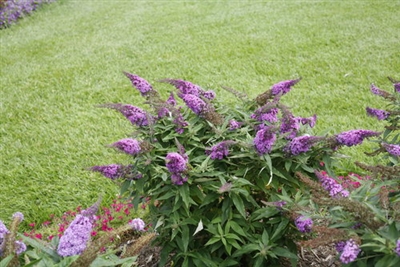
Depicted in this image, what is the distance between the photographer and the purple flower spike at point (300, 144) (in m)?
2.14

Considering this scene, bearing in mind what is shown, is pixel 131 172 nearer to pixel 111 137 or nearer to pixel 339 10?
pixel 111 137

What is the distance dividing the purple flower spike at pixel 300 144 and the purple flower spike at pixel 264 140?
0.33 ft

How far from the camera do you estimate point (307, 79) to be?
5.71 m

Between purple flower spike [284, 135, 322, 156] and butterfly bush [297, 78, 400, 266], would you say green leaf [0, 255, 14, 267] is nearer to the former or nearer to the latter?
butterfly bush [297, 78, 400, 266]

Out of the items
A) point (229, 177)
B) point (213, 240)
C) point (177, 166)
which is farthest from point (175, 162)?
point (213, 240)

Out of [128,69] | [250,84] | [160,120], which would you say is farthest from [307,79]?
[160,120]

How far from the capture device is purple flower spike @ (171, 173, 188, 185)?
82.7 inches

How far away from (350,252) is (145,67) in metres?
5.22

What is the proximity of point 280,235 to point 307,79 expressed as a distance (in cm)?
374

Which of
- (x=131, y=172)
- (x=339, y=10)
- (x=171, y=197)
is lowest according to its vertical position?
(x=339, y=10)

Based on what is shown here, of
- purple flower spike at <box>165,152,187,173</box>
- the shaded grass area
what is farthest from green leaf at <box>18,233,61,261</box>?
the shaded grass area

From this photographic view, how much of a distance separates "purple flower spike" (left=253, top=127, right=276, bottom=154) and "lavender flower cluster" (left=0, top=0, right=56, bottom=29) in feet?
28.0

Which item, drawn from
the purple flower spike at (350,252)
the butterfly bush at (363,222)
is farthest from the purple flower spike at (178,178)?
the purple flower spike at (350,252)

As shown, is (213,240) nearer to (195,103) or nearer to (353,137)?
(195,103)
